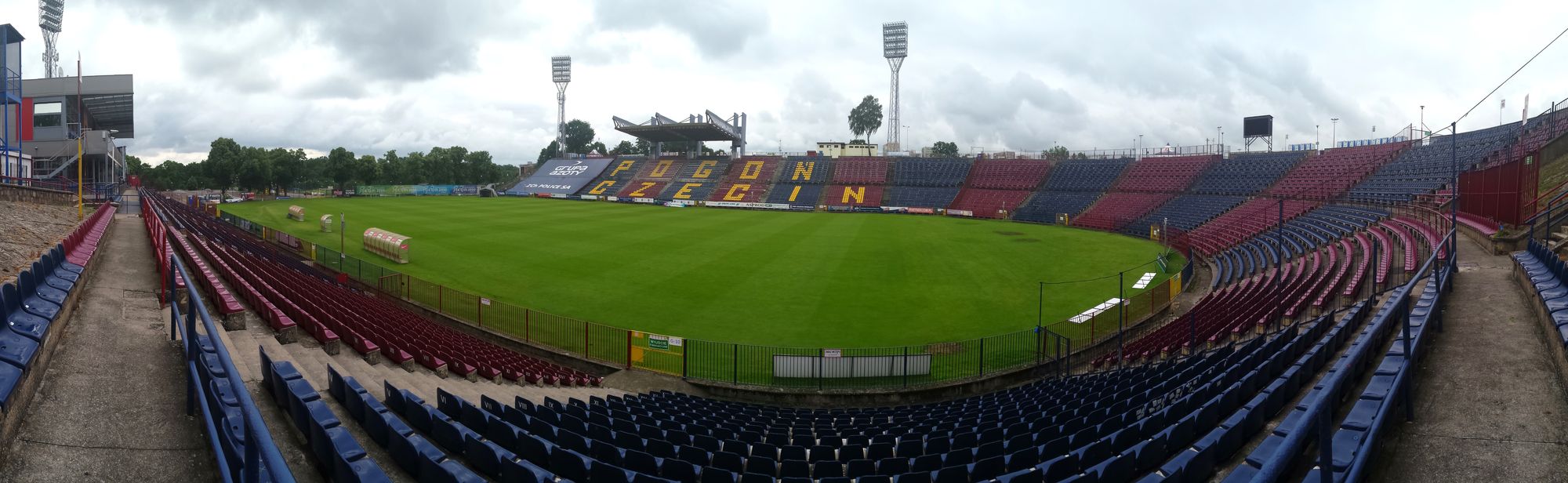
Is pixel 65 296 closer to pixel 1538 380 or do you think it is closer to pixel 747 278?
pixel 1538 380

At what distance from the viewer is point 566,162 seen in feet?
376

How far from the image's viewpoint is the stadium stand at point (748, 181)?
9012 centimetres

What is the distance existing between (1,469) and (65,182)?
49.7m

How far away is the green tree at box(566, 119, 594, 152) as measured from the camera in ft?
569

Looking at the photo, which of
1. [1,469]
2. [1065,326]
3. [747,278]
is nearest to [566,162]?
[747,278]

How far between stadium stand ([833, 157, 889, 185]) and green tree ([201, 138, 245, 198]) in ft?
257

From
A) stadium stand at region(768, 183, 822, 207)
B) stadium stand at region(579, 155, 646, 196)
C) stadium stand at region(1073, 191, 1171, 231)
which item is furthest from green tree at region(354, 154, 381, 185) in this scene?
stadium stand at region(1073, 191, 1171, 231)

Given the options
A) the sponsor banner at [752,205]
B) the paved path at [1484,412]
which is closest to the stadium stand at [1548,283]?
the paved path at [1484,412]

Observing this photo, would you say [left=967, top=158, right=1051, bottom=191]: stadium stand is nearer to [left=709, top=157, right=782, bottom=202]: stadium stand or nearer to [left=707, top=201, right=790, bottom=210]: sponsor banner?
[left=707, top=201, right=790, bottom=210]: sponsor banner

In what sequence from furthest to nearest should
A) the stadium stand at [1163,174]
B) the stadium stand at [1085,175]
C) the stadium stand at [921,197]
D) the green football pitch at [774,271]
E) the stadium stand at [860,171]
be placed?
the stadium stand at [860,171] → the stadium stand at [921,197] → the stadium stand at [1085,175] → the stadium stand at [1163,174] → the green football pitch at [774,271]

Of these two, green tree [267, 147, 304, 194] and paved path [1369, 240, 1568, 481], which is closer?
paved path [1369, 240, 1568, 481]

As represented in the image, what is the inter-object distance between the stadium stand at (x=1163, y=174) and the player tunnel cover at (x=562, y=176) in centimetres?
6955

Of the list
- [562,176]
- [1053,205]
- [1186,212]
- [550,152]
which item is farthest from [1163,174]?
[550,152]

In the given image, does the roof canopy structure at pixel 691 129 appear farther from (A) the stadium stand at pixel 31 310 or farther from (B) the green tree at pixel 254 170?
(A) the stadium stand at pixel 31 310
